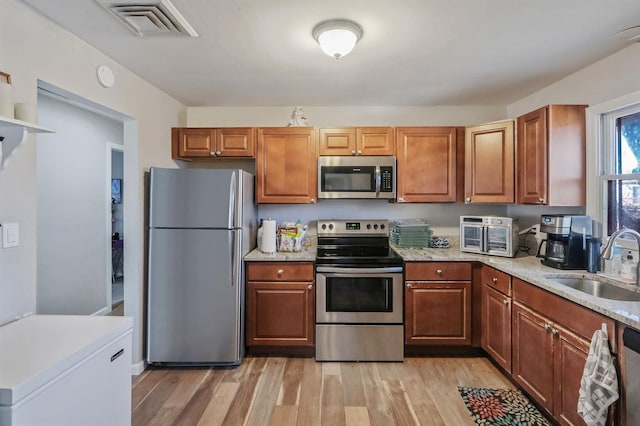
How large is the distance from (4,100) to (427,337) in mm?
3098

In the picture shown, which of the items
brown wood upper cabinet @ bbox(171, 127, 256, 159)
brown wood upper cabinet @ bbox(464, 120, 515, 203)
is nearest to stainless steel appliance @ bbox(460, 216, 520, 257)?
brown wood upper cabinet @ bbox(464, 120, 515, 203)

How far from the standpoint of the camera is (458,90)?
288cm

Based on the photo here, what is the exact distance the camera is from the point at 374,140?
3.05m

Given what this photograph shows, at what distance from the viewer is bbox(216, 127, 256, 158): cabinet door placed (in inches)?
121

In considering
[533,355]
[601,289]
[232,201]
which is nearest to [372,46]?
[232,201]

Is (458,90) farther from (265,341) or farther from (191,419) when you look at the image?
(191,419)

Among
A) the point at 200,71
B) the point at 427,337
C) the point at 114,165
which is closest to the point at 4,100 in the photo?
the point at 200,71

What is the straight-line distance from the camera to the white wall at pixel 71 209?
293 cm

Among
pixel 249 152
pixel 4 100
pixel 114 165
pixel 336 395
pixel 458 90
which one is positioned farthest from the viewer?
pixel 114 165

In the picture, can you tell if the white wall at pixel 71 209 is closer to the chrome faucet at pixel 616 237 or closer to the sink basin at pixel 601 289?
the sink basin at pixel 601 289

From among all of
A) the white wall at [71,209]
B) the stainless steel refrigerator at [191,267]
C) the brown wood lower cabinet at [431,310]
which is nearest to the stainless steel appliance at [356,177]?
the brown wood lower cabinet at [431,310]

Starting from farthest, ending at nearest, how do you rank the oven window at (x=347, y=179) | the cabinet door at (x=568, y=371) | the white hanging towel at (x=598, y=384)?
the oven window at (x=347, y=179), the cabinet door at (x=568, y=371), the white hanging towel at (x=598, y=384)

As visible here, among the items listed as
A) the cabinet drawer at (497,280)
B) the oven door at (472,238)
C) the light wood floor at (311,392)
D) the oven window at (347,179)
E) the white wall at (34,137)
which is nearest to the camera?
the white wall at (34,137)

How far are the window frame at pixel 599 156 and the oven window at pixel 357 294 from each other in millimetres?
1605
